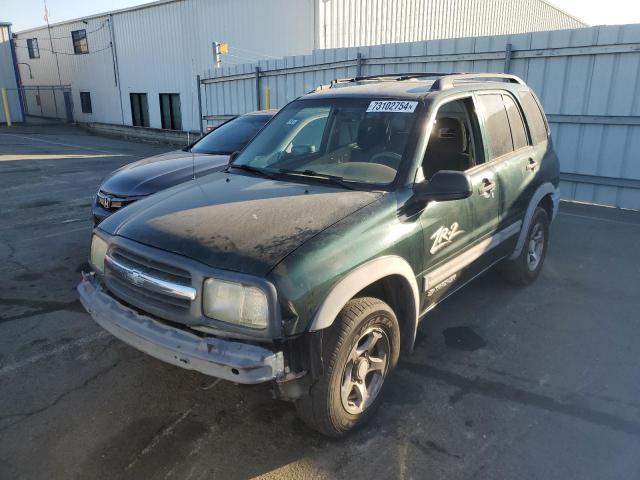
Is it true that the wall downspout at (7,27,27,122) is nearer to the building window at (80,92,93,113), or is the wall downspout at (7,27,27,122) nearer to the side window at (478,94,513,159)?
the building window at (80,92,93,113)

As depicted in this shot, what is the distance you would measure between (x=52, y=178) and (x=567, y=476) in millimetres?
11773

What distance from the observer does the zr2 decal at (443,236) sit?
321 cm

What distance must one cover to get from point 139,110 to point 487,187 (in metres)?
23.8

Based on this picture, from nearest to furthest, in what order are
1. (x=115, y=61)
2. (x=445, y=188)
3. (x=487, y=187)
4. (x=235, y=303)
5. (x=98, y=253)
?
(x=235, y=303)
(x=445, y=188)
(x=98, y=253)
(x=487, y=187)
(x=115, y=61)

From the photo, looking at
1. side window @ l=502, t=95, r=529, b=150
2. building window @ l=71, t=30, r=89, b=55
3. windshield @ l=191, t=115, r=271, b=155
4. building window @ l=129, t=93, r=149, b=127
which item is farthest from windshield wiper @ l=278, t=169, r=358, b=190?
building window @ l=71, t=30, r=89, b=55

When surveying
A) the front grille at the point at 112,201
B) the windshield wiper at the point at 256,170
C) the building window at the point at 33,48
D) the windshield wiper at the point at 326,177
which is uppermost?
the building window at the point at 33,48

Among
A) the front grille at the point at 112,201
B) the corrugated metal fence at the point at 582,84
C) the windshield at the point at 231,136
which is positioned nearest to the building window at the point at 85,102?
the corrugated metal fence at the point at 582,84

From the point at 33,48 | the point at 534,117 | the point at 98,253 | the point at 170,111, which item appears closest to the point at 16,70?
the point at 33,48

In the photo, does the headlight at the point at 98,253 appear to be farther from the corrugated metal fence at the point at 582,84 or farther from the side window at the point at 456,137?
the corrugated metal fence at the point at 582,84

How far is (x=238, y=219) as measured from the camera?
2.81 m

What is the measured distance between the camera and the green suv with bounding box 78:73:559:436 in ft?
7.86

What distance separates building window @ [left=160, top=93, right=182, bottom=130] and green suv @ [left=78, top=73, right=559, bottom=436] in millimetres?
18847

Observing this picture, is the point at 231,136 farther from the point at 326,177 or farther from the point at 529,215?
the point at 529,215

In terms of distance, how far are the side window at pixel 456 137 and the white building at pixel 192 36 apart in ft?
41.6
